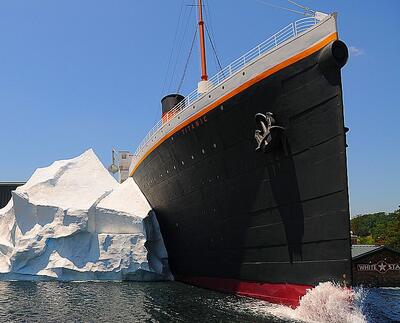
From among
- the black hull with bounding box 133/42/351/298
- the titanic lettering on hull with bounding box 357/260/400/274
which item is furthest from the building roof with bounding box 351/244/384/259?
the black hull with bounding box 133/42/351/298

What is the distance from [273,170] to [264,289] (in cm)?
394

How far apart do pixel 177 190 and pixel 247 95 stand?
6201 mm

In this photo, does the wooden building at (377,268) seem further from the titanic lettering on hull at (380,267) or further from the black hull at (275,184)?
the black hull at (275,184)

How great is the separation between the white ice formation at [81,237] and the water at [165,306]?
2.36m

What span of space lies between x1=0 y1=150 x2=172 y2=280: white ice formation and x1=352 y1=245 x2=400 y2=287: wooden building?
14842 millimetres

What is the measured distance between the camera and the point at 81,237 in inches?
818

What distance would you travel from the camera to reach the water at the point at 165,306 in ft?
33.3

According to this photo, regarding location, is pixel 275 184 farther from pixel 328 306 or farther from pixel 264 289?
pixel 328 306

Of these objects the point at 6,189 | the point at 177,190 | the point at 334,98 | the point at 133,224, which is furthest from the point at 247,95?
the point at 6,189

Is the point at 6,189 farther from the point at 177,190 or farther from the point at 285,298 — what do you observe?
the point at 285,298

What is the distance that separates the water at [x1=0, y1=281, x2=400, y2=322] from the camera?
10.2 m

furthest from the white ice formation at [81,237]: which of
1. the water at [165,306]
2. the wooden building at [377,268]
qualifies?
the wooden building at [377,268]

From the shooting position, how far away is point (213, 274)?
15.4m

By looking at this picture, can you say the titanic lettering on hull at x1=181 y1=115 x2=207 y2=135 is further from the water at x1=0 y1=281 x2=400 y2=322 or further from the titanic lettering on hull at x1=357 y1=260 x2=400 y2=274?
the titanic lettering on hull at x1=357 y1=260 x2=400 y2=274
